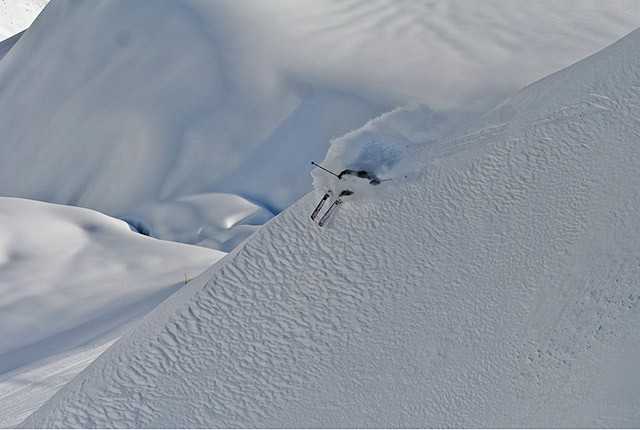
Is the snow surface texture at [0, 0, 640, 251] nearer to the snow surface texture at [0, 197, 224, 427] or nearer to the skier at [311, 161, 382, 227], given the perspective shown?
the snow surface texture at [0, 197, 224, 427]

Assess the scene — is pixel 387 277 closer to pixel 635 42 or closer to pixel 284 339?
pixel 284 339

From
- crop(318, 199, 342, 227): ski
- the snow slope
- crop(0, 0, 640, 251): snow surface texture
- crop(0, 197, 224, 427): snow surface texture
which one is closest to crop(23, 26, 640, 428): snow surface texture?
crop(318, 199, 342, 227): ski

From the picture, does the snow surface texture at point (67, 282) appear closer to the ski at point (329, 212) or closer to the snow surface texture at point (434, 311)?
the snow surface texture at point (434, 311)

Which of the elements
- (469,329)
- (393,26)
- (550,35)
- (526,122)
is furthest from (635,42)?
(393,26)

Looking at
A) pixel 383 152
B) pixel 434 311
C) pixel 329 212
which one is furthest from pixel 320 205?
pixel 434 311

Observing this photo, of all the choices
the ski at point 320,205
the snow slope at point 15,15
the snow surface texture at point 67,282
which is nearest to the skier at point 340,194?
the ski at point 320,205

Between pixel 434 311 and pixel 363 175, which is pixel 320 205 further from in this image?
pixel 434 311
